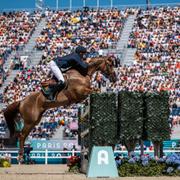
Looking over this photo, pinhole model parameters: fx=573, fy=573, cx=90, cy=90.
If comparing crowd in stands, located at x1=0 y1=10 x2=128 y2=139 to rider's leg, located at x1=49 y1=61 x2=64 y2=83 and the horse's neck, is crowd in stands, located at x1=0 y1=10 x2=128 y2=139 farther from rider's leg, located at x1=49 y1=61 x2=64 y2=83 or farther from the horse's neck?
rider's leg, located at x1=49 y1=61 x2=64 y2=83

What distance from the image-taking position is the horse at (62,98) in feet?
41.3

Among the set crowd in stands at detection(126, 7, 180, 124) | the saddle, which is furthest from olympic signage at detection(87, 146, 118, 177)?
crowd in stands at detection(126, 7, 180, 124)

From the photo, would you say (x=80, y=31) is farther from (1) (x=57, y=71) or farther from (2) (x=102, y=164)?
(2) (x=102, y=164)

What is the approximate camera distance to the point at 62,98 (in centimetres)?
1265

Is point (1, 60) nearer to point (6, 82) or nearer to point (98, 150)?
point (6, 82)

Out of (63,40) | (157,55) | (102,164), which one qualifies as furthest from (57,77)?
(63,40)

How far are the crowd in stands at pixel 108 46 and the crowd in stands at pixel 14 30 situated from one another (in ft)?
4.12

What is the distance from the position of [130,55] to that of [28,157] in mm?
16428

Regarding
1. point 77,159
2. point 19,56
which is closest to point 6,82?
point 19,56

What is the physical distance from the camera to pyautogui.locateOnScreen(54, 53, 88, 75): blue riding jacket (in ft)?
41.2

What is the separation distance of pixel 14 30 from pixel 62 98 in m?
33.5

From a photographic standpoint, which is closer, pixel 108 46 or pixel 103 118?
pixel 103 118

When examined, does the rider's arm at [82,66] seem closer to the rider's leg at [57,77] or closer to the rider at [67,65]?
the rider at [67,65]

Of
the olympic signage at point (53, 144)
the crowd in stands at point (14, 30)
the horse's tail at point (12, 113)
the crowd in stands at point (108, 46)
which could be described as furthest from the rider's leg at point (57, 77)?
the crowd in stands at point (14, 30)
